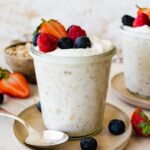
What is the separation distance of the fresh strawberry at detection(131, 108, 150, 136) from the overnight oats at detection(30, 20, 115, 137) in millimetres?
77

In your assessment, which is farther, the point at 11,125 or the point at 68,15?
the point at 68,15

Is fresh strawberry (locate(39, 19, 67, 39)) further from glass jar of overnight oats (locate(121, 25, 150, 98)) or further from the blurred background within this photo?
the blurred background

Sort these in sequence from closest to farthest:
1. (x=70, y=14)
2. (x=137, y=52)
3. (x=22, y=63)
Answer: (x=137, y=52) → (x=22, y=63) → (x=70, y=14)

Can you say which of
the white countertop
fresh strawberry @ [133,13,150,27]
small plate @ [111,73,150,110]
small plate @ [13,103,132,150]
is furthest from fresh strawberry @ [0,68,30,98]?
fresh strawberry @ [133,13,150,27]

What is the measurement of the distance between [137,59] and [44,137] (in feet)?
1.15

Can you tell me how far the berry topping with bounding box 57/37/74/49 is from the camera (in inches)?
26.2

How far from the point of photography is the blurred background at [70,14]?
1.27 m

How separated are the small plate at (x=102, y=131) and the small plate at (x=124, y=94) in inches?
2.9

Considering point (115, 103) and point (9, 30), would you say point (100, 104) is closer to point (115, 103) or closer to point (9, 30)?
point (115, 103)

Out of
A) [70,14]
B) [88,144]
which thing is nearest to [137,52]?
[88,144]

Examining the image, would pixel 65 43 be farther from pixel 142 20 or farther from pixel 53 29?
pixel 142 20

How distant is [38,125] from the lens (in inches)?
30.9

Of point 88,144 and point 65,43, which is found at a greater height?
point 65,43

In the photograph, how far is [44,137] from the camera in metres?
0.71
